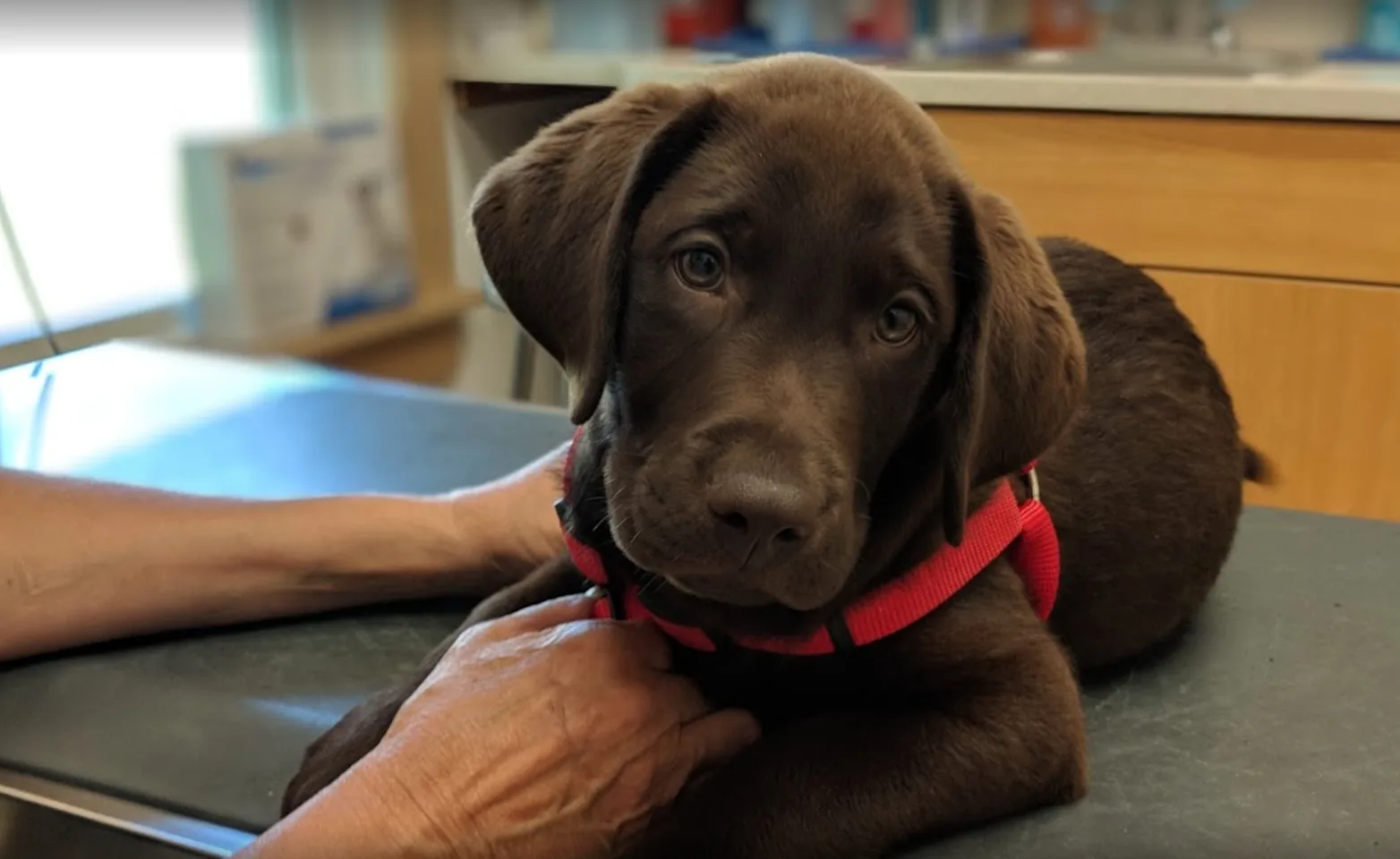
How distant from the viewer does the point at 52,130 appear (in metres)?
2.57

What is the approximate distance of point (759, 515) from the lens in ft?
3.19

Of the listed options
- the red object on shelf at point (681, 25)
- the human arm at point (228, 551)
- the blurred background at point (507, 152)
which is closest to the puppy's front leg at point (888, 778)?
the human arm at point (228, 551)

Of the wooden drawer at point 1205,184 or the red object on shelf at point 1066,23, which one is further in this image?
the red object on shelf at point 1066,23

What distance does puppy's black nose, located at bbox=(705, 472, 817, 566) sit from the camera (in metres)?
0.97

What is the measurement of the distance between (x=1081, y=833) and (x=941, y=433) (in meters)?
0.35

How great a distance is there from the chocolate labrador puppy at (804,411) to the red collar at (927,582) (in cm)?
1

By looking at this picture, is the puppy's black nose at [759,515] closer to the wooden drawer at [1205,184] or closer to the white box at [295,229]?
the wooden drawer at [1205,184]

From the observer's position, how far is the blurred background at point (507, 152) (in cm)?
249

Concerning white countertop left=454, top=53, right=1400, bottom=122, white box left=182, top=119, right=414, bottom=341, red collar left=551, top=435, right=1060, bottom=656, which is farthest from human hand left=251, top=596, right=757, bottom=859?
white box left=182, top=119, right=414, bottom=341

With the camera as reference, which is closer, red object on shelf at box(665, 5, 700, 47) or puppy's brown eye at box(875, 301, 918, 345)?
puppy's brown eye at box(875, 301, 918, 345)

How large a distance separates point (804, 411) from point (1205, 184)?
1.78 meters

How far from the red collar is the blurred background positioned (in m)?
0.97

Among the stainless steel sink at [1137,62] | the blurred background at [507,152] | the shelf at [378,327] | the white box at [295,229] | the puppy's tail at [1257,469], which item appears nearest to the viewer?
the puppy's tail at [1257,469]

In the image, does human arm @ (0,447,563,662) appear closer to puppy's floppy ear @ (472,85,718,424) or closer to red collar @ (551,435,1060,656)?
red collar @ (551,435,1060,656)
